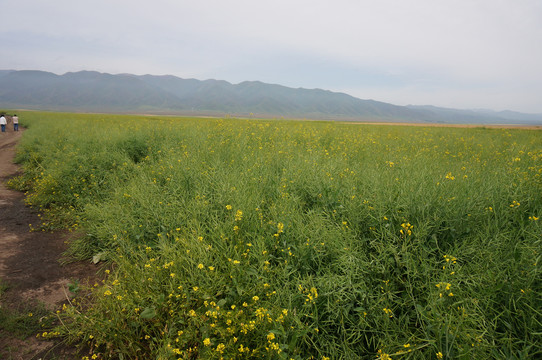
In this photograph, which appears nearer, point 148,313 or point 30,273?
point 148,313

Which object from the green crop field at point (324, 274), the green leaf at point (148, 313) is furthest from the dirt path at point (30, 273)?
the green leaf at point (148, 313)

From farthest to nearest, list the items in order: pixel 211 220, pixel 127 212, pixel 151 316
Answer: pixel 127 212 → pixel 211 220 → pixel 151 316

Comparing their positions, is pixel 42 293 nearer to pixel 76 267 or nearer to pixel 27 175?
pixel 76 267

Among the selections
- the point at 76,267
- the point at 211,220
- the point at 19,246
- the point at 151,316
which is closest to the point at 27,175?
the point at 19,246

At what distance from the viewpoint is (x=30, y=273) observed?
4.29 metres

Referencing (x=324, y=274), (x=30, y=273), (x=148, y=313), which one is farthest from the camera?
(x=30, y=273)

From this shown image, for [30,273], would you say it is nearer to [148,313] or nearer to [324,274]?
[148,313]

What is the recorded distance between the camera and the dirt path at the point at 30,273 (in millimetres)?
2910

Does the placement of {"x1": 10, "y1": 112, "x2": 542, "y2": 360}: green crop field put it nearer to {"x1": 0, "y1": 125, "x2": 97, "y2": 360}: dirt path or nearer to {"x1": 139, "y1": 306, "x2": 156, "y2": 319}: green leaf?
{"x1": 139, "y1": 306, "x2": 156, "y2": 319}: green leaf

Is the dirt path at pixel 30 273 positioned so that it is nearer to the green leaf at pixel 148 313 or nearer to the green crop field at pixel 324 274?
the green crop field at pixel 324 274

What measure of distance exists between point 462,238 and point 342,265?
176cm

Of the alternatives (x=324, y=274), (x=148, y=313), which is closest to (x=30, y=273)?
(x=148, y=313)

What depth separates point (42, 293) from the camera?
3.82 metres

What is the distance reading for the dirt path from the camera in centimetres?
291
